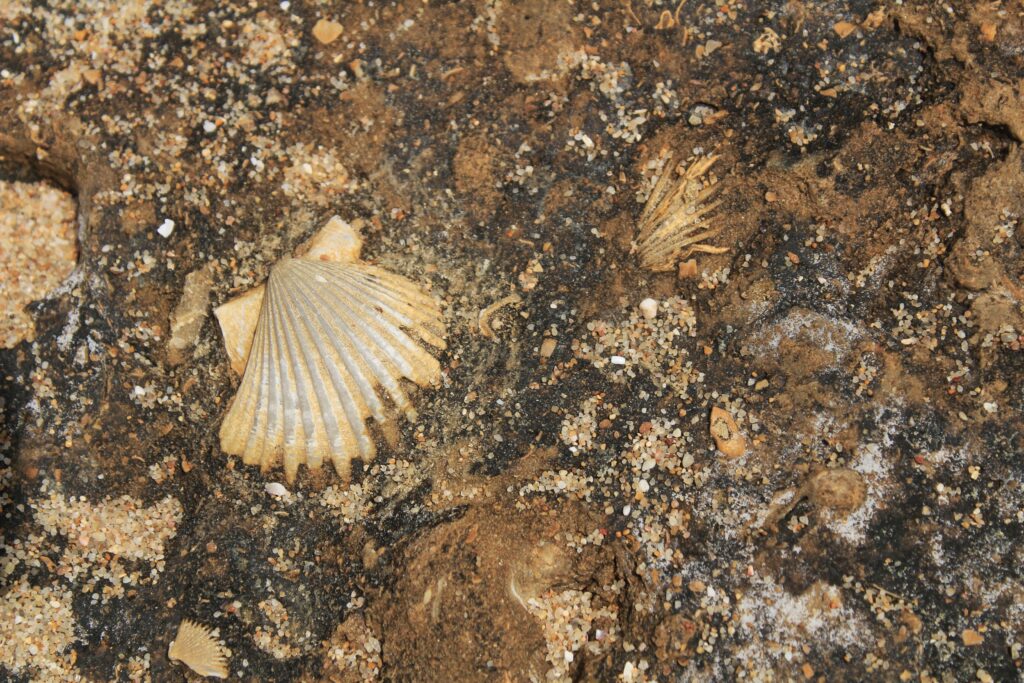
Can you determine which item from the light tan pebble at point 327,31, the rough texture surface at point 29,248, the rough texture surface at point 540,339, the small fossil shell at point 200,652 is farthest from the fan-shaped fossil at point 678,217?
the rough texture surface at point 29,248

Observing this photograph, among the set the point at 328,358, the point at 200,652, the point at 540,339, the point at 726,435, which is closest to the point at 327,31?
the point at 328,358

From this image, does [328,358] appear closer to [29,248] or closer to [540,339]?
[540,339]

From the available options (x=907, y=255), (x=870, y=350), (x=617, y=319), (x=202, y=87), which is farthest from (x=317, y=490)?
(x=907, y=255)

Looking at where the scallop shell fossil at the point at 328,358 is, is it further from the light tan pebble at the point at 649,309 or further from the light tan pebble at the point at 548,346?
the light tan pebble at the point at 649,309

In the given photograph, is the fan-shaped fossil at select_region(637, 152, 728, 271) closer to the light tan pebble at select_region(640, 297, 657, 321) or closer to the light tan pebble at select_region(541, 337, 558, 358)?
the light tan pebble at select_region(640, 297, 657, 321)

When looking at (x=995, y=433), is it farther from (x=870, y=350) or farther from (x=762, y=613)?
(x=762, y=613)

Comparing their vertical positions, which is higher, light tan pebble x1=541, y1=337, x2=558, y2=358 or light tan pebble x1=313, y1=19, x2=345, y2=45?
light tan pebble x1=313, y1=19, x2=345, y2=45

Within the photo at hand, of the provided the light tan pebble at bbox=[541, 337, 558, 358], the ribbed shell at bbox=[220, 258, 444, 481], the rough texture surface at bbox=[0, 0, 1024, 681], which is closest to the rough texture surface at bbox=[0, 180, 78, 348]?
the rough texture surface at bbox=[0, 0, 1024, 681]
